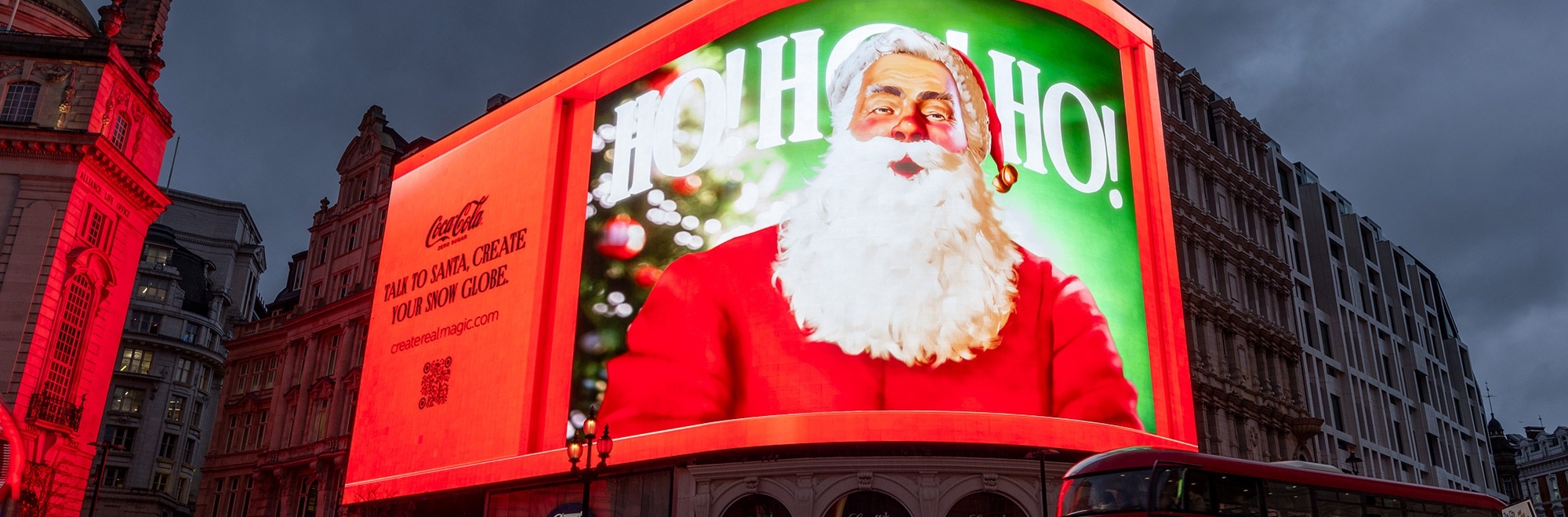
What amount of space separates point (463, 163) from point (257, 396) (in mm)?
17731

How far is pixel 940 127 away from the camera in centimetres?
3656

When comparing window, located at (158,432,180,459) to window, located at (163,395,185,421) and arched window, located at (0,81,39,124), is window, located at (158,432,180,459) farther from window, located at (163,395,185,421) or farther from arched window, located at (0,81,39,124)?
arched window, located at (0,81,39,124)

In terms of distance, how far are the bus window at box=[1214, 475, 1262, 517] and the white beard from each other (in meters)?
12.7

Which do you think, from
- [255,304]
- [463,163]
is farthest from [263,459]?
[255,304]

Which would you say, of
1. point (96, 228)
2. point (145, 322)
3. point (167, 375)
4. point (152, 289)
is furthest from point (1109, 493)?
point (152, 289)

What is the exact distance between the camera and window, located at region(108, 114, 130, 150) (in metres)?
45.6

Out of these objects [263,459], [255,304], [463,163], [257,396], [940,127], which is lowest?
[263,459]

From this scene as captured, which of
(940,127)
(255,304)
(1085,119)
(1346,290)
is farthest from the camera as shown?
(255,304)

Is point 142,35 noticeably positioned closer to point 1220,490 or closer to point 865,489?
point 865,489

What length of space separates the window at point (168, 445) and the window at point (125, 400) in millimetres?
2874

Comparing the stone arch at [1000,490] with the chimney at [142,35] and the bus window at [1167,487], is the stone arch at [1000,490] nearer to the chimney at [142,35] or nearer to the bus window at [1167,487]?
the bus window at [1167,487]

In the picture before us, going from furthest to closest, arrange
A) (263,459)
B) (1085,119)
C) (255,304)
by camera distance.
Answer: (255,304) < (263,459) < (1085,119)

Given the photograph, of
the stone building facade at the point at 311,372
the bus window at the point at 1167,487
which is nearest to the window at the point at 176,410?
the stone building facade at the point at 311,372

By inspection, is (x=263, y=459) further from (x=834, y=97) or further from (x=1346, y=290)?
(x=1346, y=290)
